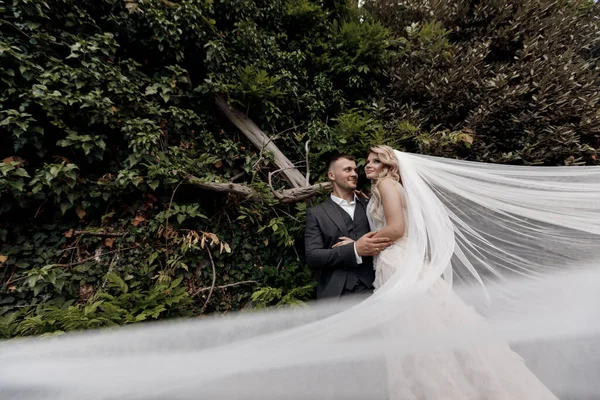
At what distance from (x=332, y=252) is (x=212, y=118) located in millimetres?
2322

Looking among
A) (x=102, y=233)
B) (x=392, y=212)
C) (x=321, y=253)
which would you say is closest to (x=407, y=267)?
(x=392, y=212)

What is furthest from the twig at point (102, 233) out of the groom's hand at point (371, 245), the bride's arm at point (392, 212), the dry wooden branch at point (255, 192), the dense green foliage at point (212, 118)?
the bride's arm at point (392, 212)

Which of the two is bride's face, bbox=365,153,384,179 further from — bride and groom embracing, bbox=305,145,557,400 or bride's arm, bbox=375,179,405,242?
bride's arm, bbox=375,179,405,242

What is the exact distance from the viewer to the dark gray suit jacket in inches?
86.0

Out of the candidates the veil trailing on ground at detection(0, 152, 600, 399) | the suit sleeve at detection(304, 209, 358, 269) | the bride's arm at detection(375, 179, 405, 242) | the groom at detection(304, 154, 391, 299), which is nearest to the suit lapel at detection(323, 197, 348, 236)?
the groom at detection(304, 154, 391, 299)

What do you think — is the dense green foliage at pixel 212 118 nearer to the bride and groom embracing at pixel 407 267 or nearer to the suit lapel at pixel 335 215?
the suit lapel at pixel 335 215

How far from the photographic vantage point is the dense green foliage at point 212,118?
2.34 meters

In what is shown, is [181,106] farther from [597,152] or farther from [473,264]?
[597,152]

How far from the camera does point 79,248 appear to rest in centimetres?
253

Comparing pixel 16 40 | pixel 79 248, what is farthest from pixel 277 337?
pixel 16 40

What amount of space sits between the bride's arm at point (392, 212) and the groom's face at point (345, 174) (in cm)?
51

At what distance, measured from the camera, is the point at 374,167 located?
2408mm

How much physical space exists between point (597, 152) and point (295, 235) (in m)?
3.86

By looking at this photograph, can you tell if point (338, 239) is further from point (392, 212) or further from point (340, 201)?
point (392, 212)
